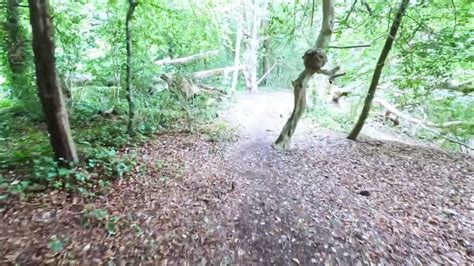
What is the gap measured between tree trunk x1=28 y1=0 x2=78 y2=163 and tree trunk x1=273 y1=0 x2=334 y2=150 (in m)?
4.90

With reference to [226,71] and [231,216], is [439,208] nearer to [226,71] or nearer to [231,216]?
[231,216]

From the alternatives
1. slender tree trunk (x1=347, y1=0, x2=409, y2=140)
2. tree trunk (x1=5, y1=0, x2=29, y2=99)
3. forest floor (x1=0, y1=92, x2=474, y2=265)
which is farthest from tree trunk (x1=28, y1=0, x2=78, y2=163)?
slender tree trunk (x1=347, y1=0, x2=409, y2=140)

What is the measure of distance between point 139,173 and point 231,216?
6.36 ft

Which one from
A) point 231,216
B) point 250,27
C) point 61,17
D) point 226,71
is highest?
point 250,27

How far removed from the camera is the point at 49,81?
451 centimetres

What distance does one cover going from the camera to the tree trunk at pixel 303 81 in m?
7.69

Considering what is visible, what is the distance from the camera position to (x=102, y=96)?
30.5 ft

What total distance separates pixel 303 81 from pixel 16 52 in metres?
6.81

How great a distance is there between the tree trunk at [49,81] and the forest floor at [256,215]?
35.9 inches

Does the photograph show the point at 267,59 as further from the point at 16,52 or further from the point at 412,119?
the point at 16,52

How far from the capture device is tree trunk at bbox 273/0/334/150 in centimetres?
769

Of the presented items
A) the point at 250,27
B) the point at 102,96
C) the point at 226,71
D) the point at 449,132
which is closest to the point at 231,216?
the point at 102,96

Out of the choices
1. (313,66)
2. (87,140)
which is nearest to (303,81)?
(313,66)

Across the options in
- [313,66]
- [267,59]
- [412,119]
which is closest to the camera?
[313,66]
